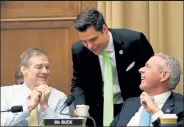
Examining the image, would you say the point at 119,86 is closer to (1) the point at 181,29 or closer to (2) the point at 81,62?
(2) the point at 81,62

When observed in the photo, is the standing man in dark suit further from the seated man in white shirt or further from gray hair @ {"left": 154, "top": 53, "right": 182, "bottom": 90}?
gray hair @ {"left": 154, "top": 53, "right": 182, "bottom": 90}

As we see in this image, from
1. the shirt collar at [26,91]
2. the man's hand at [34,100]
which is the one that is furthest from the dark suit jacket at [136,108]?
the shirt collar at [26,91]

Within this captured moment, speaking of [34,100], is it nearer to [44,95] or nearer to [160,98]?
[44,95]

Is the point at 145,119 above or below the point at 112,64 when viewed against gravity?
below

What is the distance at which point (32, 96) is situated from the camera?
3426 millimetres

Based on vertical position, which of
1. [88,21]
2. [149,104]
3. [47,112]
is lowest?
[47,112]

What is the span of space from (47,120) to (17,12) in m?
2.33

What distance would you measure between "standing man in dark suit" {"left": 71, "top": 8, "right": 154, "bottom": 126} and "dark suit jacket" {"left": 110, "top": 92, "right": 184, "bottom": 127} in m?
0.13

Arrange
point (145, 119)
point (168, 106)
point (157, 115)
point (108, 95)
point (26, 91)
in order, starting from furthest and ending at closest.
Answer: point (26, 91) → point (108, 95) → point (168, 106) → point (145, 119) → point (157, 115)

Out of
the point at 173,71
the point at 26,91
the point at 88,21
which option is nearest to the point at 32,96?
the point at 26,91

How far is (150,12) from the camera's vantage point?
15.4 ft

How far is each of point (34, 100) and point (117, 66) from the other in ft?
1.74

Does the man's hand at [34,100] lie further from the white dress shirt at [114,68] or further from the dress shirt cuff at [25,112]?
the white dress shirt at [114,68]

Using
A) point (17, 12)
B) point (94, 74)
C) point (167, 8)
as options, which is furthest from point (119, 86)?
point (17, 12)
